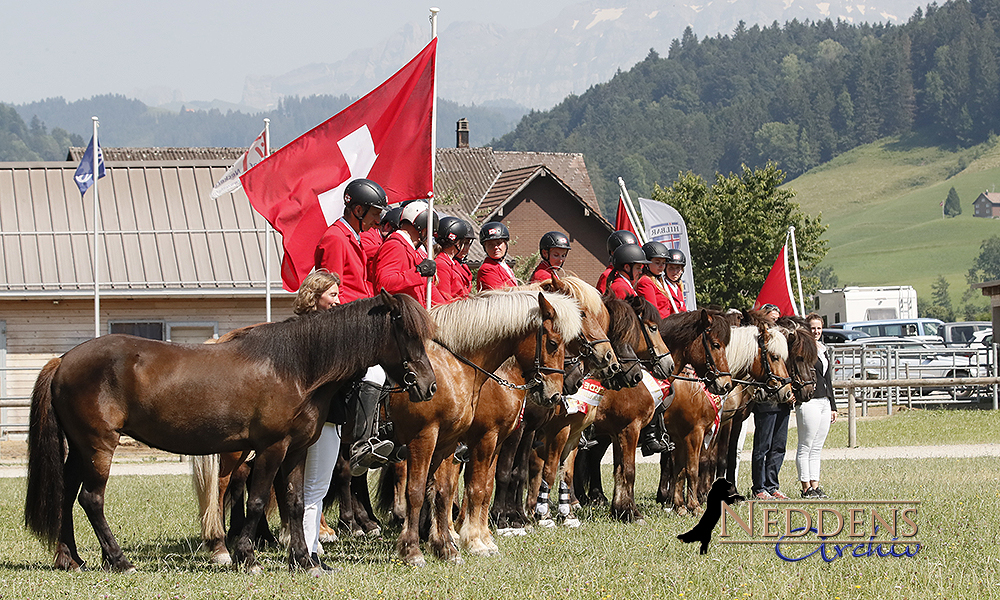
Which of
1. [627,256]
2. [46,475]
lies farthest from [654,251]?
[46,475]

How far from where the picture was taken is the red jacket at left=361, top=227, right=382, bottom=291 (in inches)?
346

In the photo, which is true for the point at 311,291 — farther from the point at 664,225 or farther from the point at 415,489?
the point at 664,225

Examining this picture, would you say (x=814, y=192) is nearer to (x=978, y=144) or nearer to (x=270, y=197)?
(x=978, y=144)

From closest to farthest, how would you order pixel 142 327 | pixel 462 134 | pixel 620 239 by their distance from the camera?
1. pixel 620 239
2. pixel 142 327
3. pixel 462 134

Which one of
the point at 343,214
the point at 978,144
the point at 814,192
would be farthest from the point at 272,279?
the point at 978,144

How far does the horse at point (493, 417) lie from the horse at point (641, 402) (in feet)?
5.93

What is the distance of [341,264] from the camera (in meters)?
8.29

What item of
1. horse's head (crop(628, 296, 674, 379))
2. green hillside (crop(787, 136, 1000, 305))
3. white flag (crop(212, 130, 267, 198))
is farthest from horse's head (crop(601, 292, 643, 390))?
green hillside (crop(787, 136, 1000, 305))

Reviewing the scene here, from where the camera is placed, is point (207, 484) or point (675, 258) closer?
point (207, 484)

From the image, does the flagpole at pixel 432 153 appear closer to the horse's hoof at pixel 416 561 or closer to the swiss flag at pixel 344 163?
the swiss flag at pixel 344 163

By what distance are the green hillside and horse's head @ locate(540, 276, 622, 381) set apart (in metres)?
101

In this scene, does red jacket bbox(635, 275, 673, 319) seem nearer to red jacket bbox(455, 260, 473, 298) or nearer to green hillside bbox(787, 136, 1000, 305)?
red jacket bbox(455, 260, 473, 298)

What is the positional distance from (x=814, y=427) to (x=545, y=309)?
5855 millimetres

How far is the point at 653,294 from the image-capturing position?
38.7 feet
